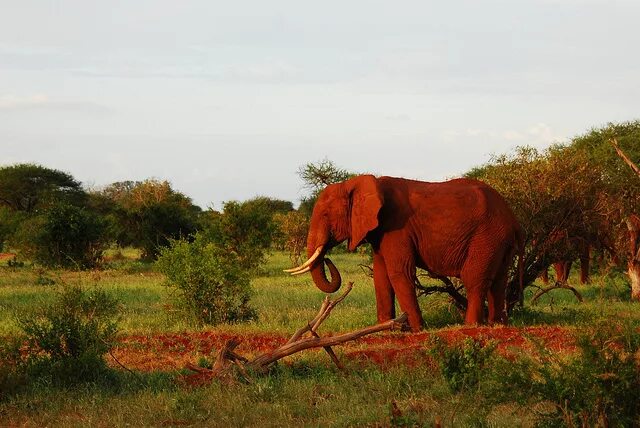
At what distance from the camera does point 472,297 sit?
43.5ft

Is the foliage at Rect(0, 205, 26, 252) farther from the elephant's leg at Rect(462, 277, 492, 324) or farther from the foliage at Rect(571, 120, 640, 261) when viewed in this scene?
the elephant's leg at Rect(462, 277, 492, 324)

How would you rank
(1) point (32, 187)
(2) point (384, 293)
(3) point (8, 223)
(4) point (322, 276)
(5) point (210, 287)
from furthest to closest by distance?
(1) point (32, 187) < (3) point (8, 223) < (5) point (210, 287) < (4) point (322, 276) < (2) point (384, 293)

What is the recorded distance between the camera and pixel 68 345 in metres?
9.83

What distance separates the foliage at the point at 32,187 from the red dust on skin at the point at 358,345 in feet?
114

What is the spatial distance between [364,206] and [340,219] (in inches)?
27.0

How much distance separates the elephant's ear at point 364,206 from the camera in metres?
13.1

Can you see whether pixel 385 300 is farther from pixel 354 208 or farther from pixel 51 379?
pixel 51 379

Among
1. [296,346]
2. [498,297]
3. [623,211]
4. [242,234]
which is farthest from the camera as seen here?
[242,234]

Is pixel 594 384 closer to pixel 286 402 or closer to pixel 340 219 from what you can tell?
pixel 286 402

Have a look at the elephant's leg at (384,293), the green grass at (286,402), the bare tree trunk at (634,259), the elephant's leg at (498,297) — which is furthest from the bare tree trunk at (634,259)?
the green grass at (286,402)

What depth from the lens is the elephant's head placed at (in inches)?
519

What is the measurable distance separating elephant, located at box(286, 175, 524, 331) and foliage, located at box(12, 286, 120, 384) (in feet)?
14.1

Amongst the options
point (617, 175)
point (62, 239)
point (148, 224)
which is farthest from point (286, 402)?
point (148, 224)

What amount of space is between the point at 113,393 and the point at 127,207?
2859 centimetres
